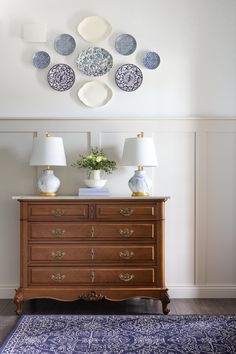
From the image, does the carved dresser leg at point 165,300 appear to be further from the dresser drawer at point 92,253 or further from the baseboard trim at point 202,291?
the baseboard trim at point 202,291

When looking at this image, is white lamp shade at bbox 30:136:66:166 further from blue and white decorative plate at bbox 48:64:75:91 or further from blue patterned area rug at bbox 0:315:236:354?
blue patterned area rug at bbox 0:315:236:354

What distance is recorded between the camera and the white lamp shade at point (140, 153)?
3.07 m

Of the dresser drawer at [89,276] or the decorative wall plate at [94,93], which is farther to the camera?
the decorative wall plate at [94,93]

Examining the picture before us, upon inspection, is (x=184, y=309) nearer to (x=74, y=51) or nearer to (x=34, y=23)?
(x=74, y=51)

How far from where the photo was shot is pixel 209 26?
11.3 ft

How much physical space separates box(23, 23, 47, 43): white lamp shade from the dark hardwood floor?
92.3 inches

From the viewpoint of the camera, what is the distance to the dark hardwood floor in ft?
10.0

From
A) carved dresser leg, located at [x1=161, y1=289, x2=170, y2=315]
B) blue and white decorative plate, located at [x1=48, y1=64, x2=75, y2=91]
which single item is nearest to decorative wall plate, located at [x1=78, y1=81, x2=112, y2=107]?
blue and white decorative plate, located at [x1=48, y1=64, x2=75, y2=91]

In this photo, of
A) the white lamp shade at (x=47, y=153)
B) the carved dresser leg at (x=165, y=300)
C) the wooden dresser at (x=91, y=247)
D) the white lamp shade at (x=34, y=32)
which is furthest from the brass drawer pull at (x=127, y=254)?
the white lamp shade at (x=34, y=32)

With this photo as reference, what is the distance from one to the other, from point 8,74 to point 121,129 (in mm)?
1153

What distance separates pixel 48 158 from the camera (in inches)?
121

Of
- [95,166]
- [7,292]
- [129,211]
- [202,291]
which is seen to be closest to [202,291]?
[202,291]

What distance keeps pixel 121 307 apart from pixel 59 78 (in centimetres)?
210

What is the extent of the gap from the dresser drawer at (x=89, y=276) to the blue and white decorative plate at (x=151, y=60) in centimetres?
182
